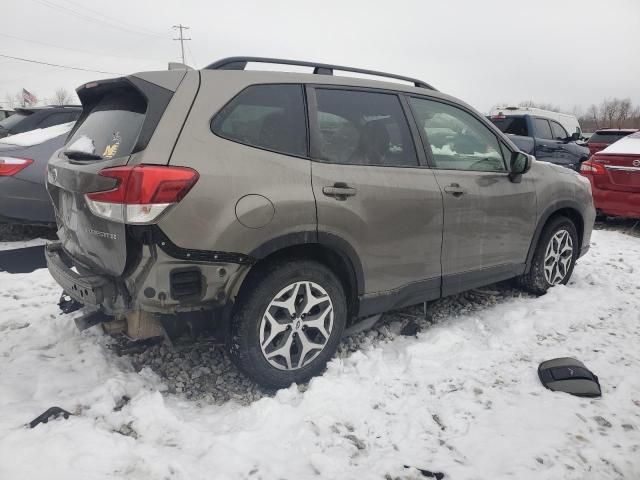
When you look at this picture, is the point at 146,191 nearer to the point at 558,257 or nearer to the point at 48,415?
the point at 48,415

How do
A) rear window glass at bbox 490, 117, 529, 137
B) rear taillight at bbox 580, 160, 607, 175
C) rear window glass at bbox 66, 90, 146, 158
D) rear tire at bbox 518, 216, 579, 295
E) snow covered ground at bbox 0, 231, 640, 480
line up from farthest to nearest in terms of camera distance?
rear window glass at bbox 490, 117, 529, 137 < rear taillight at bbox 580, 160, 607, 175 < rear tire at bbox 518, 216, 579, 295 < rear window glass at bbox 66, 90, 146, 158 < snow covered ground at bbox 0, 231, 640, 480

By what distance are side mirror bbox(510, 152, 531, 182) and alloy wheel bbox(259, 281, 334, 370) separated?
2003mm

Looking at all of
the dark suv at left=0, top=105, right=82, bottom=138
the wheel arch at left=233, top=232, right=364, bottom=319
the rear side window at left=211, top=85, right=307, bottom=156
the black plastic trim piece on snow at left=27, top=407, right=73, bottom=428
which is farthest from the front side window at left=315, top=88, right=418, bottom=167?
the dark suv at left=0, top=105, right=82, bottom=138

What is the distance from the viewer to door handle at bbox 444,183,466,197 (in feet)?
10.5

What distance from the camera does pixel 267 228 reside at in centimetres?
241

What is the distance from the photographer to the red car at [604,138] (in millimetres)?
11992

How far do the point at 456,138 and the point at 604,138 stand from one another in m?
11.2

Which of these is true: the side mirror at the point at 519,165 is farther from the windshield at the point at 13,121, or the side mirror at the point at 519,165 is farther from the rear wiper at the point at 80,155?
the windshield at the point at 13,121

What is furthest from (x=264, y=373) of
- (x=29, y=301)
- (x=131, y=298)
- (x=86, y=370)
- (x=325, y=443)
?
(x=29, y=301)

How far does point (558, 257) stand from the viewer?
168 inches

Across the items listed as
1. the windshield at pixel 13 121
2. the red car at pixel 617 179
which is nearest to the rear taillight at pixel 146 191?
the windshield at pixel 13 121

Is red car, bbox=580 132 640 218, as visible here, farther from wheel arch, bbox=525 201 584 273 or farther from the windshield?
the windshield

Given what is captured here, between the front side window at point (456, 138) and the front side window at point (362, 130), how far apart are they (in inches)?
8.5

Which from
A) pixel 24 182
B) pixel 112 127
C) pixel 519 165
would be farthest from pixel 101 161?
pixel 24 182
